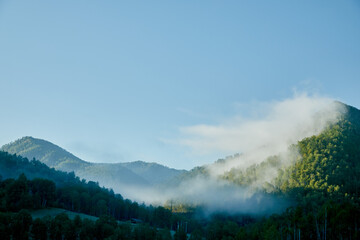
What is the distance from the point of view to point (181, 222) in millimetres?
162250

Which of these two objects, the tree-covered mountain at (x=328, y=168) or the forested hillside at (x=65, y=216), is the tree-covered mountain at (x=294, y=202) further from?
the forested hillside at (x=65, y=216)

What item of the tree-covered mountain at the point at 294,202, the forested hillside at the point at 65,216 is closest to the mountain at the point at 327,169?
the tree-covered mountain at the point at 294,202

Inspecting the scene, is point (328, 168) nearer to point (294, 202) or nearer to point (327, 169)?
point (327, 169)

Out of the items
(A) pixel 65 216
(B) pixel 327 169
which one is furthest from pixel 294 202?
(A) pixel 65 216

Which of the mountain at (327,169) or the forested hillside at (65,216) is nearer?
the forested hillside at (65,216)

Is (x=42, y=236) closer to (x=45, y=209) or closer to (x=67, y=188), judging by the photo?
(x=45, y=209)

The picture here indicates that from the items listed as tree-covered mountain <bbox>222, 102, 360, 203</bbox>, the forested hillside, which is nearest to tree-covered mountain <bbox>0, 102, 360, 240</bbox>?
tree-covered mountain <bbox>222, 102, 360, 203</bbox>

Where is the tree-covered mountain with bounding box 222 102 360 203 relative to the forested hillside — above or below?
above

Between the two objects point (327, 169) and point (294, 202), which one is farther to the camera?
point (327, 169)

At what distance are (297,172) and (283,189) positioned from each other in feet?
47.2

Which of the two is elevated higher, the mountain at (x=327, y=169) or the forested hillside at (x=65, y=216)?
the mountain at (x=327, y=169)

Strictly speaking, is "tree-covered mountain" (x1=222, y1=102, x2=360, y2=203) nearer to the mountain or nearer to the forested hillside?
the mountain

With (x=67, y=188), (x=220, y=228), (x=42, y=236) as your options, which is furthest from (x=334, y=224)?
(x=67, y=188)

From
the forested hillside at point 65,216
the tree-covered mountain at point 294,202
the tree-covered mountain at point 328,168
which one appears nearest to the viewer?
the tree-covered mountain at point 294,202
